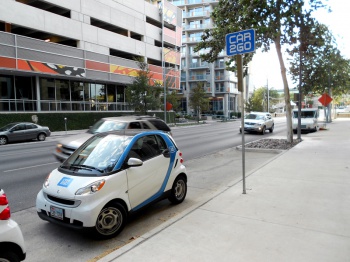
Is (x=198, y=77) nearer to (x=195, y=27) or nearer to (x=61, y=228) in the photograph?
(x=195, y=27)

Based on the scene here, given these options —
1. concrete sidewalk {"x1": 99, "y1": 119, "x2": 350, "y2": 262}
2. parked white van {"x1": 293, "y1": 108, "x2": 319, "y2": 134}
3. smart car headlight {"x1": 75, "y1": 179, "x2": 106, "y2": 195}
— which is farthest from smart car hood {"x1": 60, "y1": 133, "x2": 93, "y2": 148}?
parked white van {"x1": 293, "y1": 108, "x2": 319, "y2": 134}

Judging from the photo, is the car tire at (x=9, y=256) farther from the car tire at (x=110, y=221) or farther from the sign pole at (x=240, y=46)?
the sign pole at (x=240, y=46)

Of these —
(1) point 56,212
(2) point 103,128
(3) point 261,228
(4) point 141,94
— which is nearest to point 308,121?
(4) point 141,94

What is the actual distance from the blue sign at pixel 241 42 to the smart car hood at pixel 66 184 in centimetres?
388

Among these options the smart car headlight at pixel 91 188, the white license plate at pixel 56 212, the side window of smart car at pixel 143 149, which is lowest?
the white license plate at pixel 56 212

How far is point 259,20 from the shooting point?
12.0 m

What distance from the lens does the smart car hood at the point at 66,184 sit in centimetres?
405

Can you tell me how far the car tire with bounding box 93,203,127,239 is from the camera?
13.3 feet

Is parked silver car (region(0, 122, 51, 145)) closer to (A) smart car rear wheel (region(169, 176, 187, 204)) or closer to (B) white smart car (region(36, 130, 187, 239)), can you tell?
(B) white smart car (region(36, 130, 187, 239))

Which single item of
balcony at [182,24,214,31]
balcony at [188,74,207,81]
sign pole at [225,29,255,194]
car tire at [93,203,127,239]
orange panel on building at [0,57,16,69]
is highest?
balcony at [182,24,214,31]

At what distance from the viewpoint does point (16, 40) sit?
78.4ft

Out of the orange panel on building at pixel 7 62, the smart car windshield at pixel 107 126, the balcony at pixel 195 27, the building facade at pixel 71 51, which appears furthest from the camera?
the balcony at pixel 195 27

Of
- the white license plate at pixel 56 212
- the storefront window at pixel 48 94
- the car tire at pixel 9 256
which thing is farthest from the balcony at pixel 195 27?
the car tire at pixel 9 256

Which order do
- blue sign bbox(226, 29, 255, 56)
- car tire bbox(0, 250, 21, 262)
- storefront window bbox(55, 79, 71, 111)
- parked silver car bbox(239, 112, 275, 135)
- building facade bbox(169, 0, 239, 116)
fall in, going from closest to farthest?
1. car tire bbox(0, 250, 21, 262)
2. blue sign bbox(226, 29, 255, 56)
3. parked silver car bbox(239, 112, 275, 135)
4. storefront window bbox(55, 79, 71, 111)
5. building facade bbox(169, 0, 239, 116)
